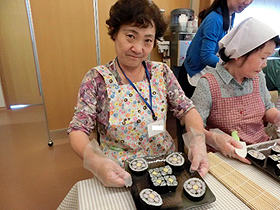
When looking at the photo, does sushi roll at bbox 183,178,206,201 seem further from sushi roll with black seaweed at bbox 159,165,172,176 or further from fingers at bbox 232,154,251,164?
fingers at bbox 232,154,251,164

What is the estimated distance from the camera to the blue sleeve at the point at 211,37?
5.11 feet

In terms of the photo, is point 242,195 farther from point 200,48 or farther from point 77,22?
point 77,22

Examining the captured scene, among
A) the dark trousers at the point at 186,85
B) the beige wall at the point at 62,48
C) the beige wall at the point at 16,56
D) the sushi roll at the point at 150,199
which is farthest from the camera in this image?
the beige wall at the point at 16,56

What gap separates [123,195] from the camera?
0.66 meters

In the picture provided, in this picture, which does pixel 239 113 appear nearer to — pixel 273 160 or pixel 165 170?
pixel 273 160

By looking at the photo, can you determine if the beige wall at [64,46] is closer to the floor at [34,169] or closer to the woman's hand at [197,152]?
the floor at [34,169]

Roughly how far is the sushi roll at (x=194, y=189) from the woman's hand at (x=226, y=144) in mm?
262

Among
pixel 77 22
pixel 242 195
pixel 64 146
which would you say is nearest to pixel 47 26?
pixel 77 22

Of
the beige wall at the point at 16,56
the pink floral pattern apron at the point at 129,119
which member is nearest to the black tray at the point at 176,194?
the pink floral pattern apron at the point at 129,119

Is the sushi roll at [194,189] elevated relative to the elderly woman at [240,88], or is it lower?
lower

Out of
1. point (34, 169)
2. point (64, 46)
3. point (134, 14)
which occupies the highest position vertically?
point (134, 14)

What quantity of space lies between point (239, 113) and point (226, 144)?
321mm

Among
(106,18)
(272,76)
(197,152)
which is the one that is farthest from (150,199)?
(272,76)

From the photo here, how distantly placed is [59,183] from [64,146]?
2.39 feet
